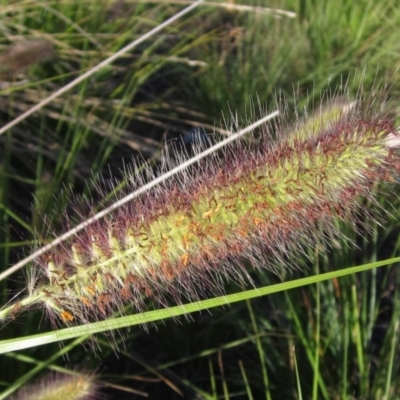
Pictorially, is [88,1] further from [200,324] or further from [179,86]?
[200,324]

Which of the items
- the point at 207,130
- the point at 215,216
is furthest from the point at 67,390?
the point at 207,130

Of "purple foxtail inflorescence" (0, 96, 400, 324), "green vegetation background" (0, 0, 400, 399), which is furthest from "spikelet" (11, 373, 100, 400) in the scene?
"purple foxtail inflorescence" (0, 96, 400, 324)

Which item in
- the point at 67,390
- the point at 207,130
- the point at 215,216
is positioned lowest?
the point at 207,130

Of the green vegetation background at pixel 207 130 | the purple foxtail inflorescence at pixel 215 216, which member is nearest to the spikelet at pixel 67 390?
the green vegetation background at pixel 207 130

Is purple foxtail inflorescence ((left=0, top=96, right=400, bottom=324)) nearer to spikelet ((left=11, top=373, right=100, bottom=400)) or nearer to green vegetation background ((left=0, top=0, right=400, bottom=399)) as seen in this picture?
green vegetation background ((left=0, top=0, right=400, bottom=399))

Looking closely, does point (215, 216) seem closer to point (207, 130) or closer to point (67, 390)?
point (67, 390)

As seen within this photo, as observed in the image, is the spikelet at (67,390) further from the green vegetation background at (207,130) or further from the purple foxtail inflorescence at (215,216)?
the purple foxtail inflorescence at (215,216)

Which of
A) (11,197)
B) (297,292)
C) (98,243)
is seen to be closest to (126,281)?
(98,243)

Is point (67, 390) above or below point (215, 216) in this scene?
below

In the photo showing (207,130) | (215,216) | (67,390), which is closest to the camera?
(215,216)
